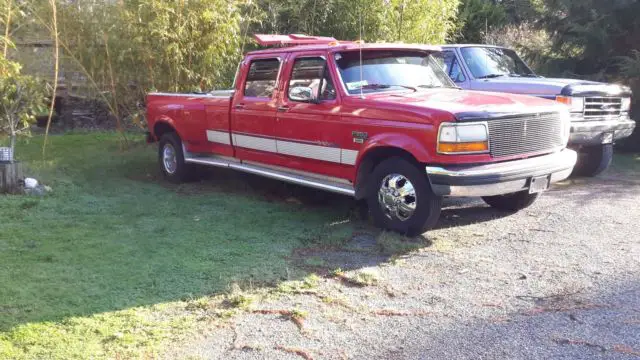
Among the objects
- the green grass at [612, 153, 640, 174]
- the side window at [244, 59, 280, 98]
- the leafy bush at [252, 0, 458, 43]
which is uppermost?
the leafy bush at [252, 0, 458, 43]

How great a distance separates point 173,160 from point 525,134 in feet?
16.8

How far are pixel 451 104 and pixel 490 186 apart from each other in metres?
0.82

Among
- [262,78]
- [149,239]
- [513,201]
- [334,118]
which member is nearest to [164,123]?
[262,78]

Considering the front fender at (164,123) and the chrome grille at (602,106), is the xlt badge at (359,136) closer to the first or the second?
the front fender at (164,123)

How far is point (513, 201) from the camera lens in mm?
6930

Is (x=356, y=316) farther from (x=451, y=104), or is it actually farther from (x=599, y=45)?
(x=599, y=45)

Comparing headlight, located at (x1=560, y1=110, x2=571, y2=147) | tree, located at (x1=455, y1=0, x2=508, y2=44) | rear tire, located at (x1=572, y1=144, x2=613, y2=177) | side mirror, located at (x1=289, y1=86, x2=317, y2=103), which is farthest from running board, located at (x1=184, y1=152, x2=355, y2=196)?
tree, located at (x1=455, y1=0, x2=508, y2=44)

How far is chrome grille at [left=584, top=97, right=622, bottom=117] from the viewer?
860cm

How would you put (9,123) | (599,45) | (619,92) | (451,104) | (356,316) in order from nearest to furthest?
(356,316)
(451,104)
(9,123)
(619,92)
(599,45)

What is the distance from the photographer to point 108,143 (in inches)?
470

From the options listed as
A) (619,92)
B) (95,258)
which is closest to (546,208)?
(619,92)

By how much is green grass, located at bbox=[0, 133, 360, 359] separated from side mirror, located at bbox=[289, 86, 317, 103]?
1250 mm

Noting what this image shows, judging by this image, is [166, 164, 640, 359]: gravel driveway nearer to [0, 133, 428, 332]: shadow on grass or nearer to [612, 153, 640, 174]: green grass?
[0, 133, 428, 332]: shadow on grass

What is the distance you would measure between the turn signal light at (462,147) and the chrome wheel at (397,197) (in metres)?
0.50
